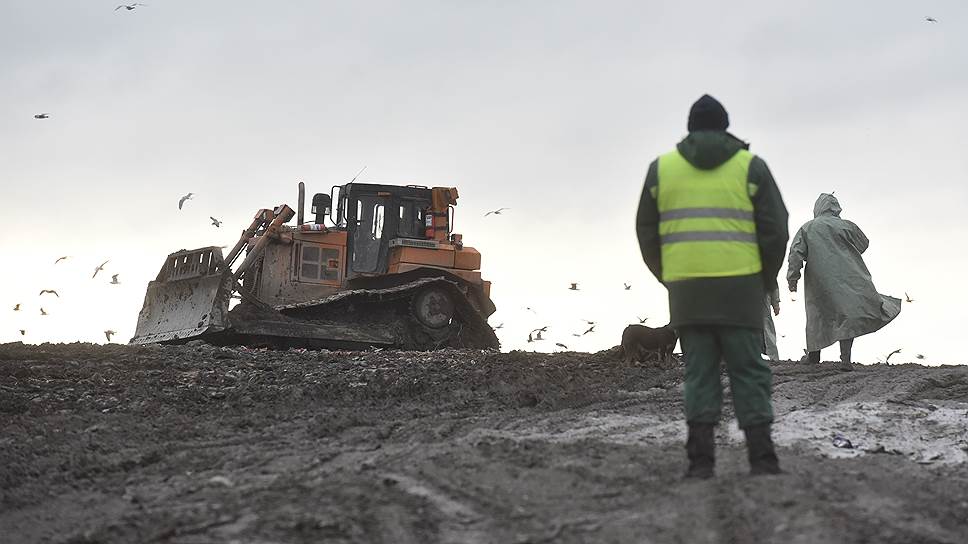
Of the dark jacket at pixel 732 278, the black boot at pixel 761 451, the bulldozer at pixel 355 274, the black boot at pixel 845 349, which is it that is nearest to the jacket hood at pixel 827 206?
the black boot at pixel 845 349

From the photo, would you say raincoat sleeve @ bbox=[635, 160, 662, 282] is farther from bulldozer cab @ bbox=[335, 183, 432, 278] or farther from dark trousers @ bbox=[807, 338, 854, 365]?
bulldozer cab @ bbox=[335, 183, 432, 278]

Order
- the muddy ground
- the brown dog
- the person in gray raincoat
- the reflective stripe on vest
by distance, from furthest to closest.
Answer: the person in gray raincoat, the brown dog, the reflective stripe on vest, the muddy ground

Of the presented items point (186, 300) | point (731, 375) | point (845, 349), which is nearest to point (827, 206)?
point (845, 349)

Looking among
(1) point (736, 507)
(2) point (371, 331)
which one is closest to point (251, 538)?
(1) point (736, 507)

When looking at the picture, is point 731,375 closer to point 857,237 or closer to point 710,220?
point 710,220

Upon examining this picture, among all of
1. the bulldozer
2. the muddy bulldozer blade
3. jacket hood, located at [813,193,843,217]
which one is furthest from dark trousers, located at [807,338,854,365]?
the muddy bulldozer blade

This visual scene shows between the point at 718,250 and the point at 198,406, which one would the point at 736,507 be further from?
the point at 198,406

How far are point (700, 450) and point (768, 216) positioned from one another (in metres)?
1.20

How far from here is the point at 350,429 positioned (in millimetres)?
8945

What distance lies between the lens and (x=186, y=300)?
58.3 feet

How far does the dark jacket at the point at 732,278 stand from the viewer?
627cm

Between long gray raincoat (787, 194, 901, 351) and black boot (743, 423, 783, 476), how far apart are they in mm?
7189

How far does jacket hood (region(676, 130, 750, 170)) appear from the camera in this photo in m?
6.35

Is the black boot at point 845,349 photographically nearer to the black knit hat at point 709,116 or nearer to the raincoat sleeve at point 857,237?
the raincoat sleeve at point 857,237
